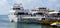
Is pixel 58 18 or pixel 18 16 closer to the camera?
pixel 58 18

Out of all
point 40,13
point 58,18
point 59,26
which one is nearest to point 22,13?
point 40,13

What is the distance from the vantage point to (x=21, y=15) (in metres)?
13.7

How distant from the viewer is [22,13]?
1366 centimetres

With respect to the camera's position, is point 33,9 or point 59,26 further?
point 33,9

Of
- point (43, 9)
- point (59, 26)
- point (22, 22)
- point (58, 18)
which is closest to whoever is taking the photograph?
point (59, 26)

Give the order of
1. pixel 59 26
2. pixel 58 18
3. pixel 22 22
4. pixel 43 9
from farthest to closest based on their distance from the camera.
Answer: pixel 43 9, pixel 22 22, pixel 58 18, pixel 59 26

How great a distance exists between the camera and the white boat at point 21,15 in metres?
13.2

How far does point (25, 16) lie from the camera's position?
13688 mm

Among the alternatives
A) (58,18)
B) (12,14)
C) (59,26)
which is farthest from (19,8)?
(59,26)

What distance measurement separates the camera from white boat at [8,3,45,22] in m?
13.2

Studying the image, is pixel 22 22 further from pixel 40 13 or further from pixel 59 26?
pixel 59 26

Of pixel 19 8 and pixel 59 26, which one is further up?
pixel 19 8

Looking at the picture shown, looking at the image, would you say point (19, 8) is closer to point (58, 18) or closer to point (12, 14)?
point (12, 14)

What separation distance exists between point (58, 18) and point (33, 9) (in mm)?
2438
